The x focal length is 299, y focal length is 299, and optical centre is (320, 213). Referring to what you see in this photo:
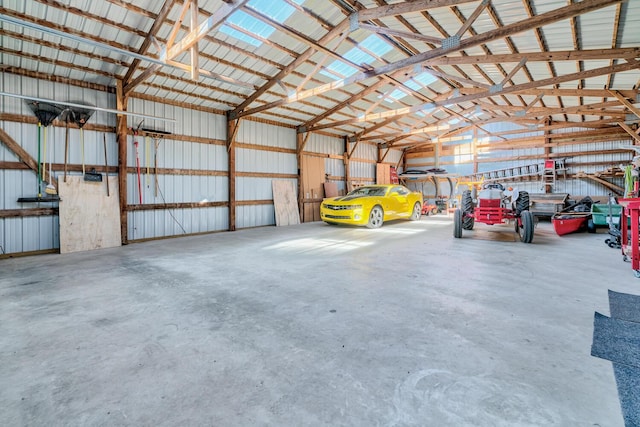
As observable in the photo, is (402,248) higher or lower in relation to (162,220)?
lower

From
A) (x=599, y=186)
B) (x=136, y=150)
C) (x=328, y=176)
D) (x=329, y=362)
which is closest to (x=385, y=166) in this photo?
(x=328, y=176)

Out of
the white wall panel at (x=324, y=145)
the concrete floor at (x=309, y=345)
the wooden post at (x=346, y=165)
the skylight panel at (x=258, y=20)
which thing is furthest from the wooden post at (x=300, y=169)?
the concrete floor at (x=309, y=345)

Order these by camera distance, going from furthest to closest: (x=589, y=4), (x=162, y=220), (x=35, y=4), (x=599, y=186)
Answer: (x=599, y=186) < (x=162, y=220) < (x=35, y=4) < (x=589, y=4)

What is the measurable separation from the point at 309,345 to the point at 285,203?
27.8 ft

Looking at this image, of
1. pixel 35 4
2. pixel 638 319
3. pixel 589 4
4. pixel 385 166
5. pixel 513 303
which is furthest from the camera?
pixel 385 166

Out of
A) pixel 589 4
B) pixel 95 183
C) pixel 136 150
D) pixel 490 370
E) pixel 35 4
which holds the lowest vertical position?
pixel 490 370

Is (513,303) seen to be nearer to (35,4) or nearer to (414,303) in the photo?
(414,303)

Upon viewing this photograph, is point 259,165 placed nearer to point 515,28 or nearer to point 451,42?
point 451,42

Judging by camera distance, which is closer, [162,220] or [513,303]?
[513,303]

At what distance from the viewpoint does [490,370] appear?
1.76 metres

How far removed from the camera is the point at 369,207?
28.3 ft

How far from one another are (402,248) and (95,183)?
6557mm

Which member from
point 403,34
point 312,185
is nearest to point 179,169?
point 312,185

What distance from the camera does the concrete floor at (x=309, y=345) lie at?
1.45 m
